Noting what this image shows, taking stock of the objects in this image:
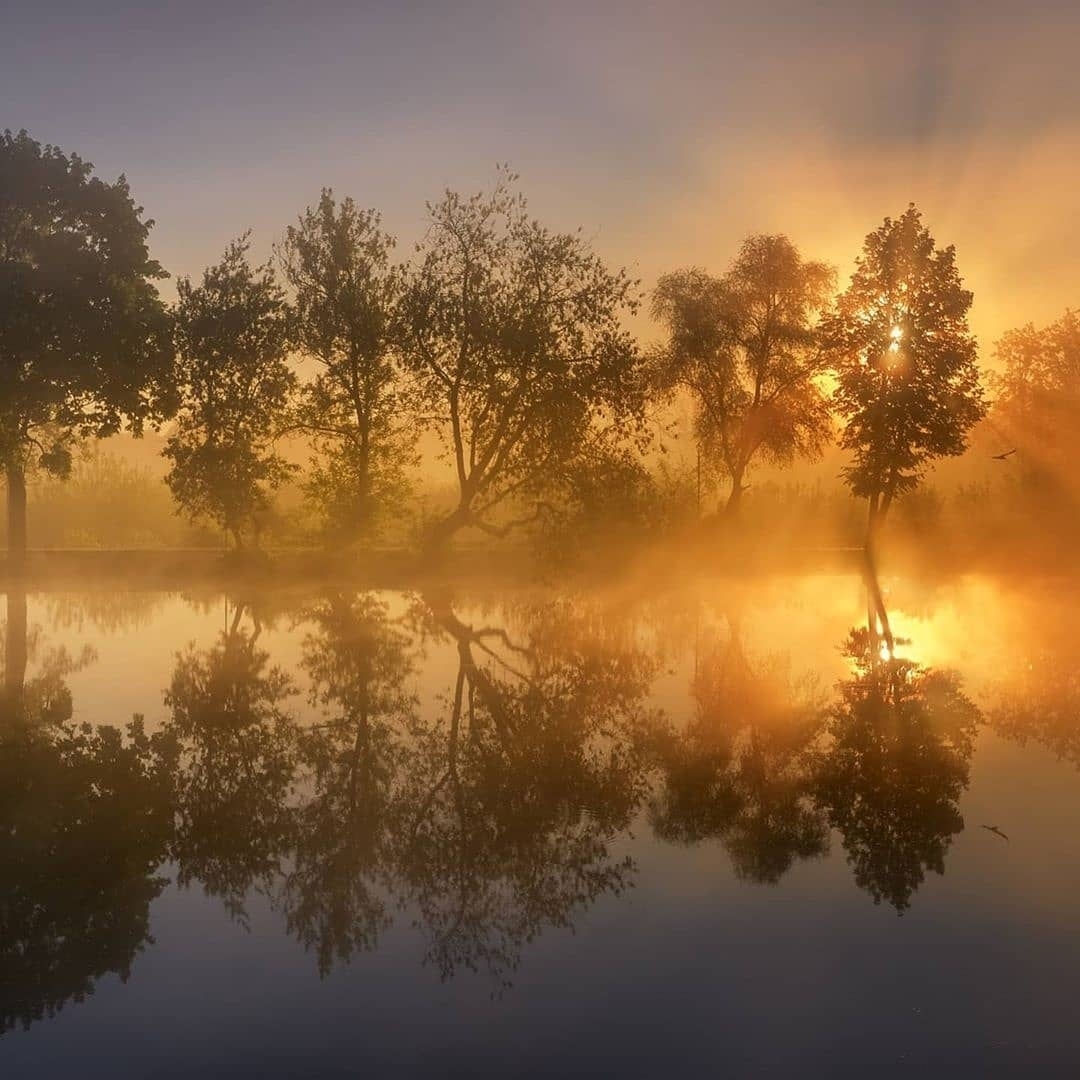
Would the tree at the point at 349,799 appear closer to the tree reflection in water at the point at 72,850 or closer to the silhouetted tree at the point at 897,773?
the tree reflection in water at the point at 72,850

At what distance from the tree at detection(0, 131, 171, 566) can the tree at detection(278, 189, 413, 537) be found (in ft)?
16.1

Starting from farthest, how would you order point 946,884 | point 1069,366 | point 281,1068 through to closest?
1. point 1069,366
2. point 946,884
3. point 281,1068

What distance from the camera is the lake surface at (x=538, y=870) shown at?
617 cm

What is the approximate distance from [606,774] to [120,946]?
5.12 metres

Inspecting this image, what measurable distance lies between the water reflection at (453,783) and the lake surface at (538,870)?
0.04 m

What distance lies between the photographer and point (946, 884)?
836 cm

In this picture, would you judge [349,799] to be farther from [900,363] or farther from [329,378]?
[900,363]

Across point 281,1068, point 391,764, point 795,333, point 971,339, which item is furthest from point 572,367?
point 281,1068

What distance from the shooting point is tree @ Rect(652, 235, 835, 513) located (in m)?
53.1

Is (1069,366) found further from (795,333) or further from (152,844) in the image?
(152,844)

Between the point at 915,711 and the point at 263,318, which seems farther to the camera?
the point at 263,318

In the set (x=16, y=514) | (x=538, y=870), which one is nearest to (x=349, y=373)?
(x=16, y=514)

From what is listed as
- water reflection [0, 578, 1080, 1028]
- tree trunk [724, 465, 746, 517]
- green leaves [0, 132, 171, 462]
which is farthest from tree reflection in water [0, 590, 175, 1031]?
tree trunk [724, 465, 746, 517]

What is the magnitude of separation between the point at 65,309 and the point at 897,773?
3287 cm
